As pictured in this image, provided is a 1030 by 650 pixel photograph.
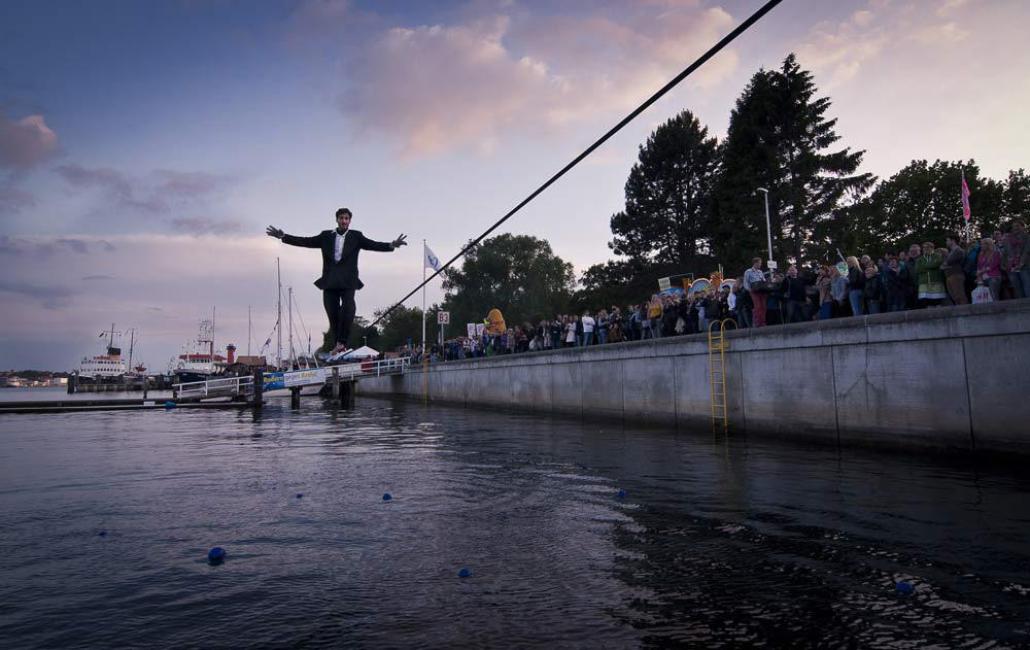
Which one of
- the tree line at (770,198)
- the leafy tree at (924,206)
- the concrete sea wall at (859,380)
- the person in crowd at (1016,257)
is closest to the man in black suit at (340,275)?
the concrete sea wall at (859,380)

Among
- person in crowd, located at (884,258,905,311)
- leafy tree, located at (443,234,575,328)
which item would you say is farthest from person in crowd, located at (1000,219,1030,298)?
leafy tree, located at (443,234,575,328)

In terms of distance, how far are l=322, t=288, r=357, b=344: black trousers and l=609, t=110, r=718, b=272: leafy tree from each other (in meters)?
52.1

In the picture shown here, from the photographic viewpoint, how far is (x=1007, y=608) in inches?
162

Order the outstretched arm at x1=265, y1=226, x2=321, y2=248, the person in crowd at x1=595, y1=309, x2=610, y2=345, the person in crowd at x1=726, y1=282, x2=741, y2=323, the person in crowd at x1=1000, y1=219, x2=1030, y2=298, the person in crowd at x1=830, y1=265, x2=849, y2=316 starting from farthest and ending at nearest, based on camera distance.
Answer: the person in crowd at x1=595, y1=309, x2=610, y2=345, the person in crowd at x1=726, y1=282, x2=741, y2=323, the person in crowd at x1=830, y1=265, x2=849, y2=316, the person in crowd at x1=1000, y1=219, x2=1030, y2=298, the outstretched arm at x1=265, y1=226, x2=321, y2=248

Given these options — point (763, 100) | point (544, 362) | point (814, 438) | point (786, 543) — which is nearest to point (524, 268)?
point (763, 100)

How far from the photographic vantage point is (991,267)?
12.3m

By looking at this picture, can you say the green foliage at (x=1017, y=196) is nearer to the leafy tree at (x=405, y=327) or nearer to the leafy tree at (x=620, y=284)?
the leafy tree at (x=620, y=284)

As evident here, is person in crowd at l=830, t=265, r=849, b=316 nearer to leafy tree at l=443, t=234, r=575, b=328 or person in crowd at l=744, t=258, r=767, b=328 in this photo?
person in crowd at l=744, t=258, r=767, b=328

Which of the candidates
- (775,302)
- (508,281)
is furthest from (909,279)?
(508,281)

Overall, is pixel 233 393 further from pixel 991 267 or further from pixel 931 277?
pixel 991 267

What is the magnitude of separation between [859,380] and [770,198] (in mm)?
38673

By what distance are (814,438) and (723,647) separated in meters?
12.9

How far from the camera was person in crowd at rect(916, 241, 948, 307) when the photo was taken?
13281 mm

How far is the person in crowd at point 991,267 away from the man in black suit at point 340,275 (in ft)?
39.4
